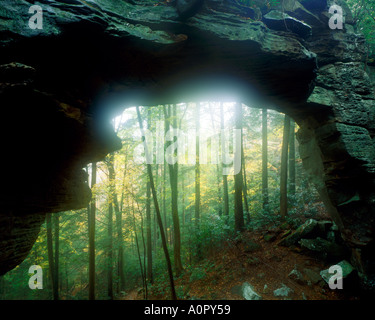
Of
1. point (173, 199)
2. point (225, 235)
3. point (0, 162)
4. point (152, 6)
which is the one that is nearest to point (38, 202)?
point (0, 162)

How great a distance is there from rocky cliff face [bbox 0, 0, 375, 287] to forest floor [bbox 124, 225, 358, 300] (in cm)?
149

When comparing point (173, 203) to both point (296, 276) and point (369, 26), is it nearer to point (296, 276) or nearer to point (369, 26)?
point (296, 276)

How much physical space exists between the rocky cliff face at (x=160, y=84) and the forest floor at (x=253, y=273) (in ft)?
4.90

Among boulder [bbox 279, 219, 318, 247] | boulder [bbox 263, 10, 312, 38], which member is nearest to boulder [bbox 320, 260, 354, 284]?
boulder [bbox 279, 219, 318, 247]

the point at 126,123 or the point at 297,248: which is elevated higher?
the point at 126,123

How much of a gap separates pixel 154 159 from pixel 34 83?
31.1 feet

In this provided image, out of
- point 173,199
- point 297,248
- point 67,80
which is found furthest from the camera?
point 173,199

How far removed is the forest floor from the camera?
5844 mm

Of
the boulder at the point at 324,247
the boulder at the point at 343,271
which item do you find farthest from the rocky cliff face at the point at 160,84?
the boulder at the point at 324,247

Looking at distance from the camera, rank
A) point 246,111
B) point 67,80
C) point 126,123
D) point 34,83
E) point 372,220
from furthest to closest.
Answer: point 246,111, point 126,123, point 372,220, point 67,80, point 34,83

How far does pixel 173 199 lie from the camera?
9547 mm

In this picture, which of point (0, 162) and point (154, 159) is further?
point (154, 159)
